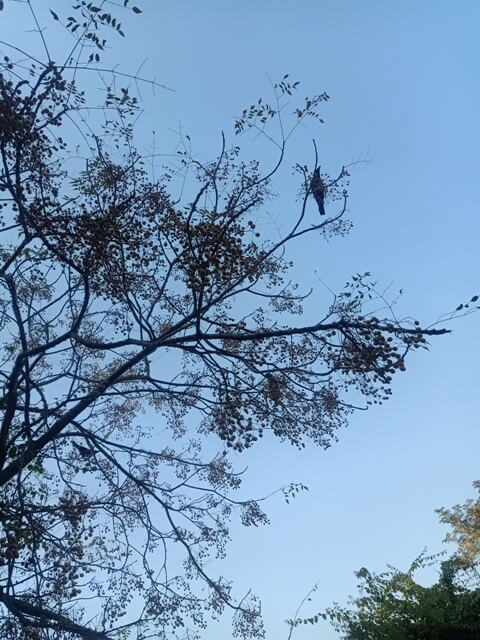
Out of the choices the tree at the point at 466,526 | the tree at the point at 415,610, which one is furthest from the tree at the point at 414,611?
the tree at the point at 466,526

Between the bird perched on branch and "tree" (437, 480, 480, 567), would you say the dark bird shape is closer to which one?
the bird perched on branch

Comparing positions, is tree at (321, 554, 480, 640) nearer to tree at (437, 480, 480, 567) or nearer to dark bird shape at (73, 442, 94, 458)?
dark bird shape at (73, 442, 94, 458)

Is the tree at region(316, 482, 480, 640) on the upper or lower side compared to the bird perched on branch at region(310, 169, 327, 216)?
lower

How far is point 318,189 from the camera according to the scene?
7.19 meters

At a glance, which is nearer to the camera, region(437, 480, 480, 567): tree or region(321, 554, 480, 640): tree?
region(321, 554, 480, 640): tree

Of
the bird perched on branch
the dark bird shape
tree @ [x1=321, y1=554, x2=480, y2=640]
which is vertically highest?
the bird perched on branch

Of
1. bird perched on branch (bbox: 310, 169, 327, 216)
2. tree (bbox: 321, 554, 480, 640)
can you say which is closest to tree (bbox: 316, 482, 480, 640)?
tree (bbox: 321, 554, 480, 640)

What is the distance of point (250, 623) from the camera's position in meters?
6.75

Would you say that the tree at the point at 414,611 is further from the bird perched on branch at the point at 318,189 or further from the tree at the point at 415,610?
the bird perched on branch at the point at 318,189

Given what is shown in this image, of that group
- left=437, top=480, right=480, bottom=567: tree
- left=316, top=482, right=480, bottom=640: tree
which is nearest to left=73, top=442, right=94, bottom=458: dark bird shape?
left=316, top=482, right=480, bottom=640: tree

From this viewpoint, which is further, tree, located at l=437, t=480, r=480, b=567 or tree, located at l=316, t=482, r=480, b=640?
tree, located at l=437, t=480, r=480, b=567

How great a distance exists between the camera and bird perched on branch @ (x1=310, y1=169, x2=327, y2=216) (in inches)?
283

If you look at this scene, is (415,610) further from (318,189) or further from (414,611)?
(318,189)

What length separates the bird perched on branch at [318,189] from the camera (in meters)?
7.19
